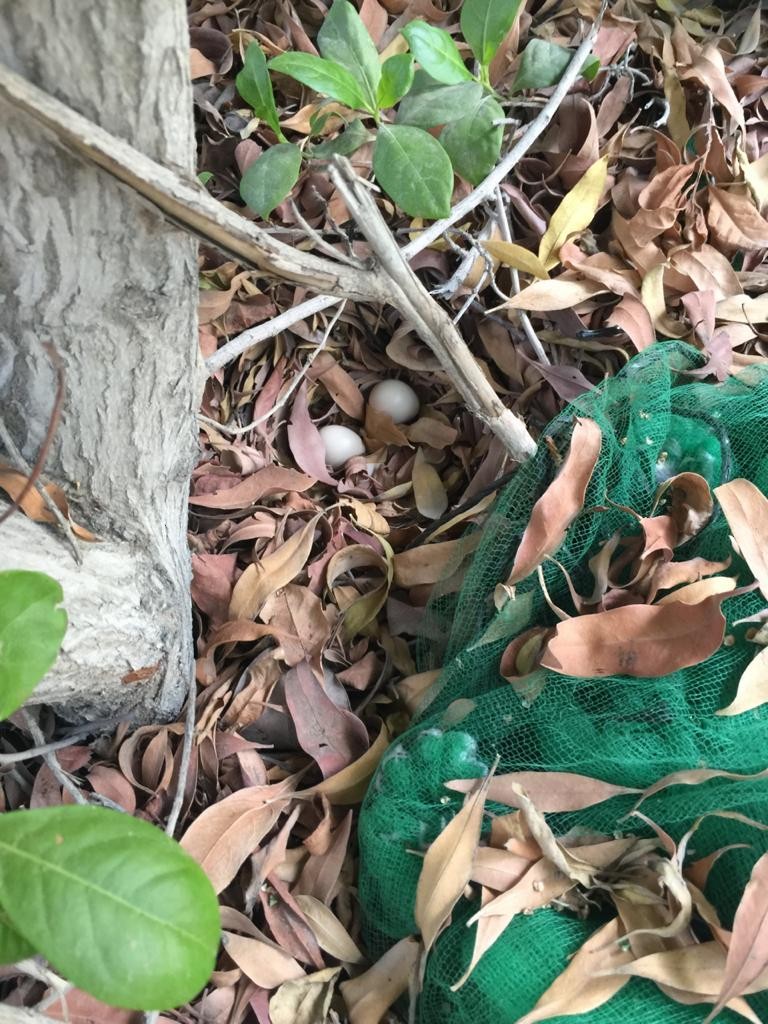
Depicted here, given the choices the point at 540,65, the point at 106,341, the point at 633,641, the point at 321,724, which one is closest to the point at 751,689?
the point at 633,641

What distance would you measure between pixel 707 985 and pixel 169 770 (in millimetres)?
555

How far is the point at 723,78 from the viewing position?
108 cm

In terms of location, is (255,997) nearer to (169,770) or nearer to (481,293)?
(169,770)

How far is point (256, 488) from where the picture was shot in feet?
3.22

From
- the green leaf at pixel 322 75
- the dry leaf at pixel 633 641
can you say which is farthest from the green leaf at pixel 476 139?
the dry leaf at pixel 633 641

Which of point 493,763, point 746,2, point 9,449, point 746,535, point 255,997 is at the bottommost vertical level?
point 255,997

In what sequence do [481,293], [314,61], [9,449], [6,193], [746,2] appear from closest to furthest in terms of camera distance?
[6,193] < [9,449] < [314,61] < [481,293] < [746,2]

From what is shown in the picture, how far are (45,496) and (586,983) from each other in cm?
62

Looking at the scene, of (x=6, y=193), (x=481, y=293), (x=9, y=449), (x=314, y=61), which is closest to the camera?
(x=6, y=193)

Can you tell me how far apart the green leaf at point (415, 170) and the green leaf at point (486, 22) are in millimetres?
193

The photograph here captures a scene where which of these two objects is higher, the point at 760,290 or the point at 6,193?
the point at 6,193

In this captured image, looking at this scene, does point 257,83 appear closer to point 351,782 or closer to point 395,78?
point 395,78

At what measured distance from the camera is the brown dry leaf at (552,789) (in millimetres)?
750

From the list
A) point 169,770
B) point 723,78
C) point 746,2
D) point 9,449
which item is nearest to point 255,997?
point 169,770
